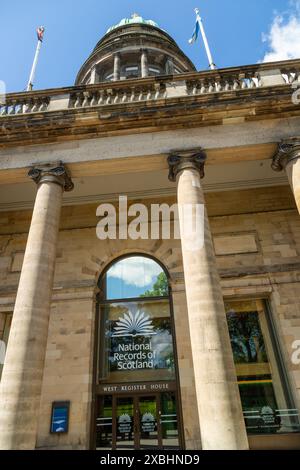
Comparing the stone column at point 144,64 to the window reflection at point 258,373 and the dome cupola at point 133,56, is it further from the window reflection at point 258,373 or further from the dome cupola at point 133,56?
the window reflection at point 258,373

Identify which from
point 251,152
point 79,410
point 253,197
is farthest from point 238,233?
point 79,410

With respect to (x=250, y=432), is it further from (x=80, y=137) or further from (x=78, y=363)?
(x=80, y=137)

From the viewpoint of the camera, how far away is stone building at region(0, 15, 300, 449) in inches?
308

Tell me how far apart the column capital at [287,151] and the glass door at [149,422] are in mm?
8062

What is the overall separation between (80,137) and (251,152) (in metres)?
5.10

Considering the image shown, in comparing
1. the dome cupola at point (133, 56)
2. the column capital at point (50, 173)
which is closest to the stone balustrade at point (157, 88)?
the column capital at point (50, 173)

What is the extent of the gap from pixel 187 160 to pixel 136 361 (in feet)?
22.3

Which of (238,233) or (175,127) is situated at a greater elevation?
(175,127)

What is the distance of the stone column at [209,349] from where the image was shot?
18.4ft

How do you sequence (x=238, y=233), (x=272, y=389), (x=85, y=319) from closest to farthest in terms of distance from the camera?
(x=272, y=389) → (x=85, y=319) → (x=238, y=233)

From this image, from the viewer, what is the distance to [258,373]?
32.8 feet

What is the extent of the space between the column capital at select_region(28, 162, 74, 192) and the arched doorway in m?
4.39

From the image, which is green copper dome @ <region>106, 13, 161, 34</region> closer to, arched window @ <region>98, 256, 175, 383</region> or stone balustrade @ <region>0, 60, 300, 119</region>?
stone balustrade @ <region>0, 60, 300, 119</region>

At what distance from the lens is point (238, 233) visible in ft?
38.4
